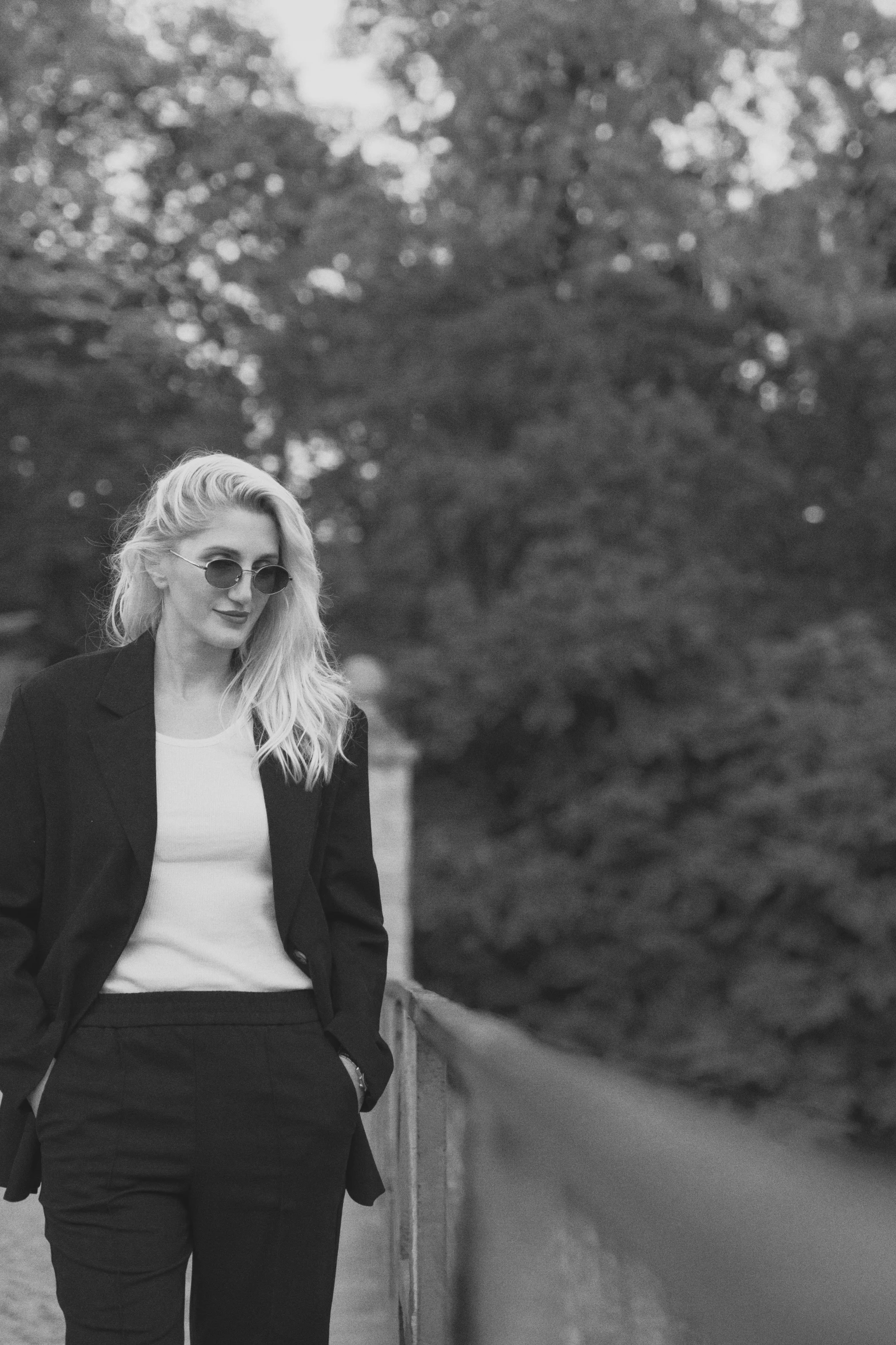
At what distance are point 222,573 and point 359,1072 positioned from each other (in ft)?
2.10

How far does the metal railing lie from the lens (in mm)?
686

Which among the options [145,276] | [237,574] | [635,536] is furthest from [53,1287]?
[145,276]

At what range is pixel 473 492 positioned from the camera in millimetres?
20938

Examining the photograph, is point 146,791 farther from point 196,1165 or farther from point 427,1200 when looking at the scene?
point 427,1200

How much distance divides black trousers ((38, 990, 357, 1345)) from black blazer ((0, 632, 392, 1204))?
4 cm

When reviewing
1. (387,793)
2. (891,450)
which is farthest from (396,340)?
(387,793)

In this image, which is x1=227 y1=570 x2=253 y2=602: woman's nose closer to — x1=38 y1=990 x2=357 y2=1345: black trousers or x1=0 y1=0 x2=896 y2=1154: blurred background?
x1=38 y1=990 x2=357 y2=1345: black trousers

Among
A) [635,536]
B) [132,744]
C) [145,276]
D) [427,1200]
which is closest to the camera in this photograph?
[132,744]

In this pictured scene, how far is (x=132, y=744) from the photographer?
92.1 inches

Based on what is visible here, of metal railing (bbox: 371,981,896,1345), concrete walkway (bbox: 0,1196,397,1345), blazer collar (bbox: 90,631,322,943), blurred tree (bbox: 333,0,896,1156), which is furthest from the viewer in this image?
blurred tree (bbox: 333,0,896,1156)

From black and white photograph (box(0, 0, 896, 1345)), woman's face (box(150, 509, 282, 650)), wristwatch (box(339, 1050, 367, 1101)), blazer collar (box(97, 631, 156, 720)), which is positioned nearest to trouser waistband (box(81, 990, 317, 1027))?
wristwatch (box(339, 1050, 367, 1101))

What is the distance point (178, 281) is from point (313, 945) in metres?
21.2

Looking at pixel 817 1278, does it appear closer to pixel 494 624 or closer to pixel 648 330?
pixel 494 624

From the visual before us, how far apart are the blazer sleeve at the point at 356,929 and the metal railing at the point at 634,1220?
4.0 inches
